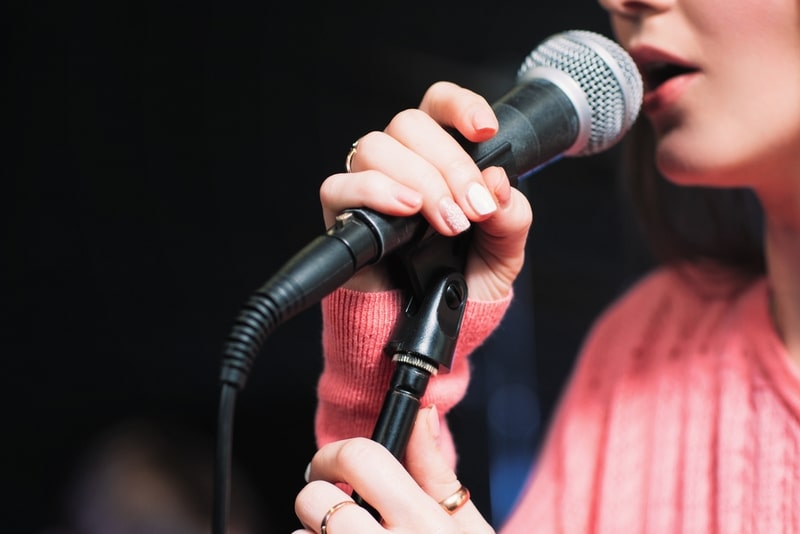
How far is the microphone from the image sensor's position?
0.51 metres

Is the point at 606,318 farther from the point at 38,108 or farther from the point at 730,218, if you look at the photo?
the point at 38,108

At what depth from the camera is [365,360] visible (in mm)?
749

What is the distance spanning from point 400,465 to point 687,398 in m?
0.59

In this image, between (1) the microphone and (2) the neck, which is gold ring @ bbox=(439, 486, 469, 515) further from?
(2) the neck

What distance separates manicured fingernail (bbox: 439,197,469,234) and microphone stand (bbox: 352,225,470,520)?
3 centimetres

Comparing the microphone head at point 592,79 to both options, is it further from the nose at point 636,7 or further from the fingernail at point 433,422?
the fingernail at point 433,422

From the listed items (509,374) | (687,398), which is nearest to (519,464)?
(509,374)

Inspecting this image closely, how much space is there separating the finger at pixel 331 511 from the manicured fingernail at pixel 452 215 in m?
0.21

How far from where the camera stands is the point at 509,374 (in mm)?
2537

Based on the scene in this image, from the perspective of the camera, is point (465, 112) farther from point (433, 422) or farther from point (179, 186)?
point (179, 186)

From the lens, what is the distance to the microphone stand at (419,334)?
622 mm

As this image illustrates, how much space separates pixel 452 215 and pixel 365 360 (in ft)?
0.62

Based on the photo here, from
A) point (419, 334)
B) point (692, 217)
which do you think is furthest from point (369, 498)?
point (692, 217)

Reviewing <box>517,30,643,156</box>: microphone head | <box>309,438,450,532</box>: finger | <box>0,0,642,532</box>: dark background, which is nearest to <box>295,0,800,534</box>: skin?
<box>309,438,450,532</box>: finger
